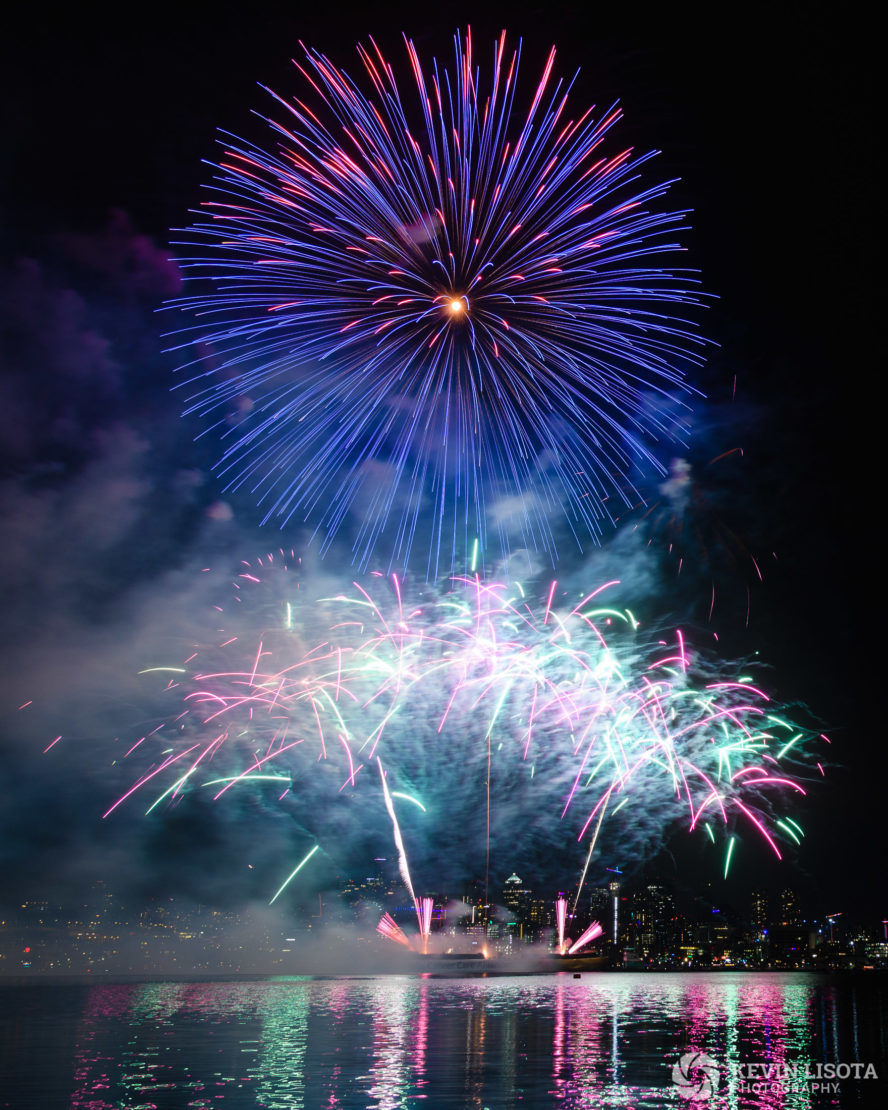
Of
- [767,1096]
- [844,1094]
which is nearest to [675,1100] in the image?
[767,1096]

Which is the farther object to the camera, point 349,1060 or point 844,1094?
point 349,1060

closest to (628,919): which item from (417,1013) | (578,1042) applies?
(417,1013)

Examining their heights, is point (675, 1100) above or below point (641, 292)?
below

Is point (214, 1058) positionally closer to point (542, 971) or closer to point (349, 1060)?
point (349, 1060)

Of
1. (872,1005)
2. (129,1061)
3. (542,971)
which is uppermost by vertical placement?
(129,1061)

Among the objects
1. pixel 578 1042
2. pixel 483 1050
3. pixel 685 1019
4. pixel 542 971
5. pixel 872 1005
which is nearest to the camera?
pixel 483 1050

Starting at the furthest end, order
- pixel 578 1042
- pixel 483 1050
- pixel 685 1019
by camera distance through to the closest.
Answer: pixel 685 1019
pixel 578 1042
pixel 483 1050

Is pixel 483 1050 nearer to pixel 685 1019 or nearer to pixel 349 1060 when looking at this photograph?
pixel 349 1060
